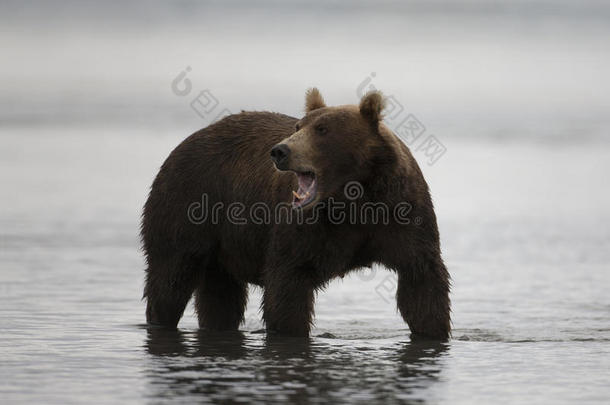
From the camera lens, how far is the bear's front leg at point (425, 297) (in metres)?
9.34

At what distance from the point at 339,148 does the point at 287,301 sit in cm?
113

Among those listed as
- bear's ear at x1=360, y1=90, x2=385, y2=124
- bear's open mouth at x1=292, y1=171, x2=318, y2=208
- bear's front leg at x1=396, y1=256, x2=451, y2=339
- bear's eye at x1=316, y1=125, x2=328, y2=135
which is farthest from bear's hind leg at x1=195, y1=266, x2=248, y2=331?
bear's ear at x1=360, y1=90, x2=385, y2=124

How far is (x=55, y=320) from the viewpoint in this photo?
10.7 metres

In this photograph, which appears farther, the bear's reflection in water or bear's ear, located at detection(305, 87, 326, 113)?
bear's ear, located at detection(305, 87, 326, 113)


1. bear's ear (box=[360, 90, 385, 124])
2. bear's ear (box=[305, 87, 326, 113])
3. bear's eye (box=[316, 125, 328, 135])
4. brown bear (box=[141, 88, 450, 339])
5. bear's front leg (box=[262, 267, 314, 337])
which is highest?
bear's ear (box=[305, 87, 326, 113])

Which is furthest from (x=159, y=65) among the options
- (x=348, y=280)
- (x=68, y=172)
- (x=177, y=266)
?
(x=177, y=266)

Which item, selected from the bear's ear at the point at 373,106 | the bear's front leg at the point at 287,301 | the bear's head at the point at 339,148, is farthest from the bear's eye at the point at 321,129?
the bear's front leg at the point at 287,301

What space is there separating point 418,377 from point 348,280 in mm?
5939

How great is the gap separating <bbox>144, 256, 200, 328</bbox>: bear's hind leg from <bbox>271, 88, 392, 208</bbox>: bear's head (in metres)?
1.51

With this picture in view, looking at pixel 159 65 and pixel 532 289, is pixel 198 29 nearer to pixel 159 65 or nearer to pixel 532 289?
pixel 159 65

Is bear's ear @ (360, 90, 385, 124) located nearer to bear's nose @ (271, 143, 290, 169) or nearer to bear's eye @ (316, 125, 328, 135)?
bear's eye @ (316, 125, 328, 135)

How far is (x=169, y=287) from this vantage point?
10.4 m

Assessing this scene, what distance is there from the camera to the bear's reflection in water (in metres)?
7.61

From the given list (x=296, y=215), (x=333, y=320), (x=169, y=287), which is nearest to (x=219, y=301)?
(x=169, y=287)
